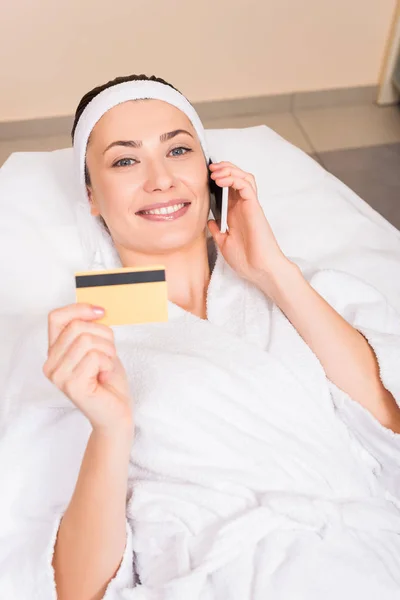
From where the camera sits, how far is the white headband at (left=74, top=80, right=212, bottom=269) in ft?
3.86

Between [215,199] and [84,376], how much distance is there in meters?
0.66

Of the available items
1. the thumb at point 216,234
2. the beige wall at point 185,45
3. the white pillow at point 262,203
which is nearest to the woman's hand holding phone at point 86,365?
the thumb at point 216,234

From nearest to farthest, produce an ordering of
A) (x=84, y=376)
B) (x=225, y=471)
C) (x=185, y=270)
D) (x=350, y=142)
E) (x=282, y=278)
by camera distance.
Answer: (x=84, y=376), (x=225, y=471), (x=282, y=278), (x=185, y=270), (x=350, y=142)

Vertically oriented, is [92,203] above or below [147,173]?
below

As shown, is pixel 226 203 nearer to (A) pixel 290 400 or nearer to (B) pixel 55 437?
(A) pixel 290 400

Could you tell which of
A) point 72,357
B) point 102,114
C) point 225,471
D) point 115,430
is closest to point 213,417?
point 225,471

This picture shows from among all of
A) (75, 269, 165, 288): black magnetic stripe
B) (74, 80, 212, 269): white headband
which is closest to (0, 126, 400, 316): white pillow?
(74, 80, 212, 269): white headband

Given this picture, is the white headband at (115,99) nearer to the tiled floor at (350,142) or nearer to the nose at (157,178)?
the nose at (157,178)

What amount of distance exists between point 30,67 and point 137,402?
1619 millimetres

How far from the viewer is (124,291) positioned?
76cm

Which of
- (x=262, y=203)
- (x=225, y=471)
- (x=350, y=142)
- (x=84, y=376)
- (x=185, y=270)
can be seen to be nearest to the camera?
(x=84, y=376)

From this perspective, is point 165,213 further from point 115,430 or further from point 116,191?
point 115,430

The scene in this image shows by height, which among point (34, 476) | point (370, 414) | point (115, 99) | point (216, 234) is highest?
point (115, 99)

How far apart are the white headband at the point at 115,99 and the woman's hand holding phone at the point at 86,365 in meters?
0.57
